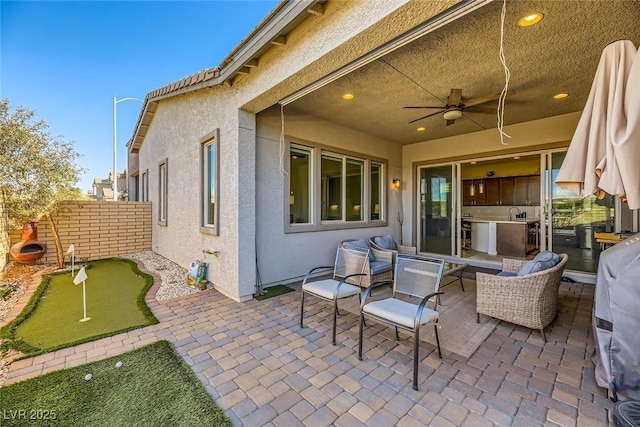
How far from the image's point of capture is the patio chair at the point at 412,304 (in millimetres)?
2211

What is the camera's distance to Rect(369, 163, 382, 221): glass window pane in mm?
6819

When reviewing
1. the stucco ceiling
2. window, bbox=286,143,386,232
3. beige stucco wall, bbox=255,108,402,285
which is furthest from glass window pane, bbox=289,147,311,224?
the stucco ceiling

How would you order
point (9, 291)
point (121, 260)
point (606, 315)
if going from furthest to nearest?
point (121, 260) < point (9, 291) < point (606, 315)

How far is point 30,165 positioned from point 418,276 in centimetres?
735

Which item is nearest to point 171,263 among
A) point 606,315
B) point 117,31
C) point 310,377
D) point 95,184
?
point 310,377

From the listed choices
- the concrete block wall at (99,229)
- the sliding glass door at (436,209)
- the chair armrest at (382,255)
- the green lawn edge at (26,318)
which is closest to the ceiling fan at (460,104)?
the chair armrest at (382,255)

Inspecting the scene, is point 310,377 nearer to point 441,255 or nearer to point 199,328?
point 199,328

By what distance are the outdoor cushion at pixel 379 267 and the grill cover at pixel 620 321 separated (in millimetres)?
2739

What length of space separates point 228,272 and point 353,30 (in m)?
3.71

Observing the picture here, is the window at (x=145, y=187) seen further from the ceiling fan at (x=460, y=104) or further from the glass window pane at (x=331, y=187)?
the ceiling fan at (x=460, y=104)

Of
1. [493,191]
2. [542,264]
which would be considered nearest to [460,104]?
[542,264]

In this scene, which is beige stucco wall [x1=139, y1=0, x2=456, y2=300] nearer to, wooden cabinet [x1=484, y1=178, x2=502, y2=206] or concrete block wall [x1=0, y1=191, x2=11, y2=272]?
concrete block wall [x1=0, y1=191, x2=11, y2=272]

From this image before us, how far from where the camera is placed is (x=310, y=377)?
2271mm

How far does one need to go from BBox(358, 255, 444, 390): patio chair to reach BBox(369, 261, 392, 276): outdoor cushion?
145 centimetres
